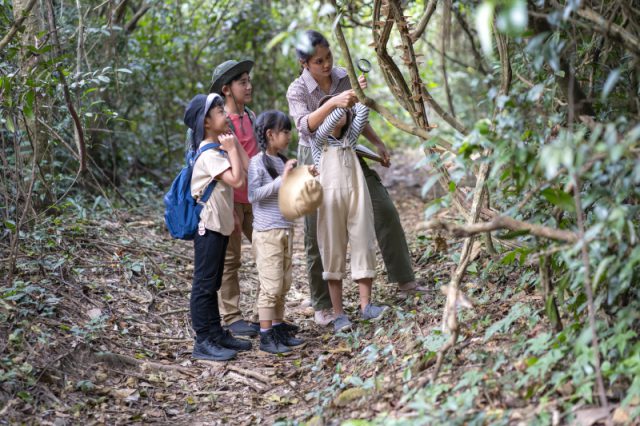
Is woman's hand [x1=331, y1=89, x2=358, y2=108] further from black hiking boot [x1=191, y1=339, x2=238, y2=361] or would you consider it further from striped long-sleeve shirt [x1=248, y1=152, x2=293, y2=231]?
black hiking boot [x1=191, y1=339, x2=238, y2=361]

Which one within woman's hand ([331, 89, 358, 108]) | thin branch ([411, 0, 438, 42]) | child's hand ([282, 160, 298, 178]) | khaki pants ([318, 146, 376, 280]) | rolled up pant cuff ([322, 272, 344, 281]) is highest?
thin branch ([411, 0, 438, 42])

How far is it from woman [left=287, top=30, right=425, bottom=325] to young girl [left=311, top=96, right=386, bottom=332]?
5.7 inches

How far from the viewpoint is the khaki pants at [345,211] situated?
473 cm

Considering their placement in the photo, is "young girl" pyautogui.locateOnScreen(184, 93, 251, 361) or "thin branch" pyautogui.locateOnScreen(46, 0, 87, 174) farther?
"thin branch" pyautogui.locateOnScreen(46, 0, 87, 174)

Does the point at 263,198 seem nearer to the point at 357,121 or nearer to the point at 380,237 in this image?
the point at 357,121

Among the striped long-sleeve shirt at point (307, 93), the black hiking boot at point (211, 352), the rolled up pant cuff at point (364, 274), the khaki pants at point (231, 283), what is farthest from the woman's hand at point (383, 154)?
the black hiking boot at point (211, 352)

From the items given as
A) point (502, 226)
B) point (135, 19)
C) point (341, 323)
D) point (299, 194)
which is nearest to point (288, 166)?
point (299, 194)

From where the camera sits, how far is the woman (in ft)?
15.5

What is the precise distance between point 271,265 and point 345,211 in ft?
2.06

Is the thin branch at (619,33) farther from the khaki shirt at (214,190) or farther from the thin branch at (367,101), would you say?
the khaki shirt at (214,190)

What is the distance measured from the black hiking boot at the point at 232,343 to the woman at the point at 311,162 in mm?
616

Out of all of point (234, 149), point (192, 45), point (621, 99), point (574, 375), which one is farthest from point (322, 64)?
point (192, 45)

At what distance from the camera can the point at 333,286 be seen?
16.1ft

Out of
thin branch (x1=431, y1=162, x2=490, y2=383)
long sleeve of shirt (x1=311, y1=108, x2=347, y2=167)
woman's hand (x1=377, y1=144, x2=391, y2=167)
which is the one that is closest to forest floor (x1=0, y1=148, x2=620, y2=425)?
thin branch (x1=431, y1=162, x2=490, y2=383)
